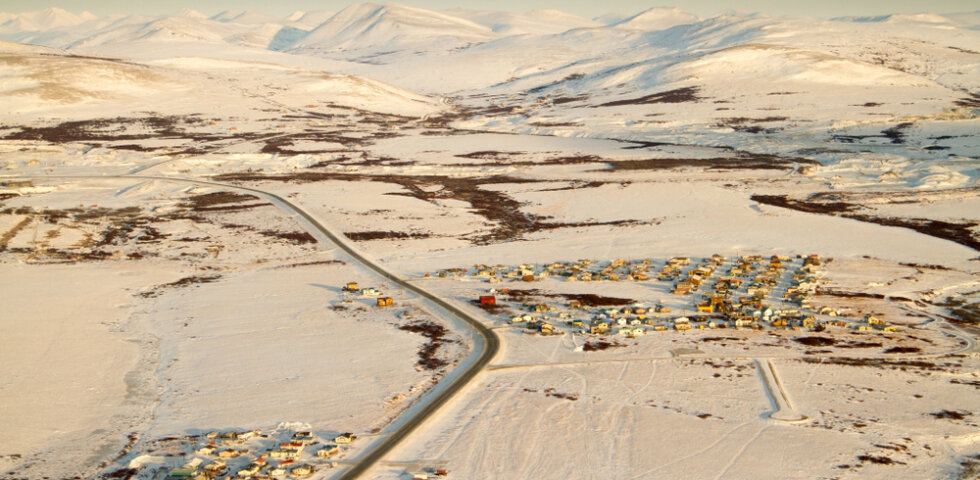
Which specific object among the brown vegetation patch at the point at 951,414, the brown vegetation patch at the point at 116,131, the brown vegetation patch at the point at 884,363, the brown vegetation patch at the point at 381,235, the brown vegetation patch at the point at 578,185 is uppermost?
the brown vegetation patch at the point at 116,131

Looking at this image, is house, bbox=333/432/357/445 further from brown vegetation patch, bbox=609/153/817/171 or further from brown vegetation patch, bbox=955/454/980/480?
brown vegetation patch, bbox=609/153/817/171

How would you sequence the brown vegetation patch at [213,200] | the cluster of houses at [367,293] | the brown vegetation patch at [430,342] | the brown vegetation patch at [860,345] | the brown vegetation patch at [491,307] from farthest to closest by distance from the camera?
the brown vegetation patch at [213,200] < the cluster of houses at [367,293] < the brown vegetation patch at [491,307] < the brown vegetation patch at [860,345] < the brown vegetation patch at [430,342]

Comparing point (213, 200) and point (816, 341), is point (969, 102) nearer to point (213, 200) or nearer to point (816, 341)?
point (816, 341)

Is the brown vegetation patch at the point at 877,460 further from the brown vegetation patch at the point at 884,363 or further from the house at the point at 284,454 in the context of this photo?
the house at the point at 284,454

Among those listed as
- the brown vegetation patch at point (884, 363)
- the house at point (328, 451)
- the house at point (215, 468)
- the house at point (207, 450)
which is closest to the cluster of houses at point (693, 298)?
the brown vegetation patch at point (884, 363)

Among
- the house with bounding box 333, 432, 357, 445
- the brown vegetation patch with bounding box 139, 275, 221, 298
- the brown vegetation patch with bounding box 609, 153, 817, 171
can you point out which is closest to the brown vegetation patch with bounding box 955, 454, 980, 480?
the house with bounding box 333, 432, 357, 445

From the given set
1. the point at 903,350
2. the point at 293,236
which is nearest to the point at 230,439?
the point at 903,350

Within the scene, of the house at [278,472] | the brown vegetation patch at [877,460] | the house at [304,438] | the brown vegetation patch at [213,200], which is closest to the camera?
the house at [278,472]

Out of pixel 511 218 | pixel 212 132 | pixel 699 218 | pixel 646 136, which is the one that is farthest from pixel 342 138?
pixel 699 218
